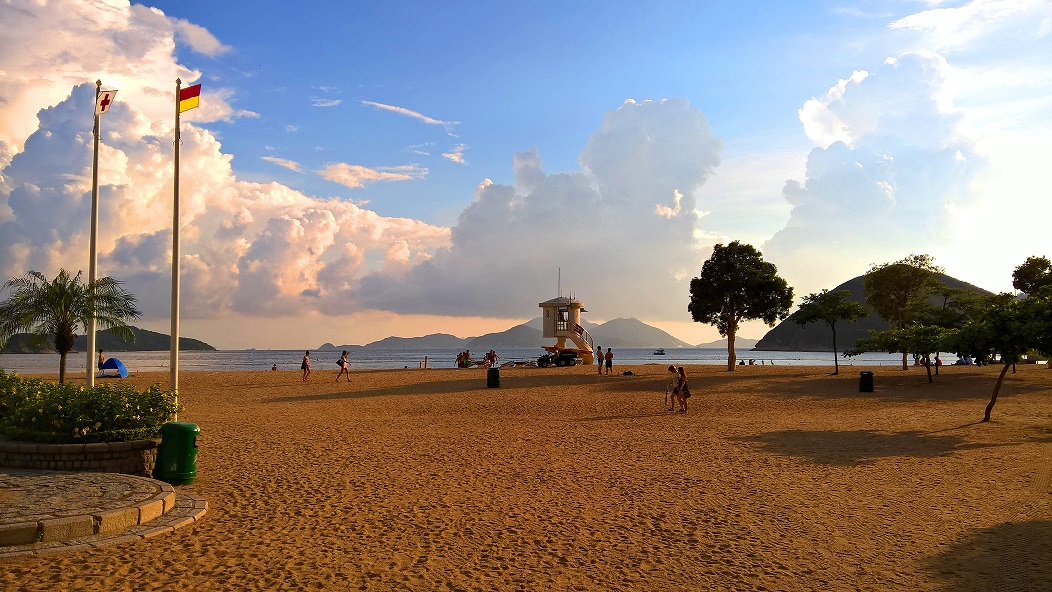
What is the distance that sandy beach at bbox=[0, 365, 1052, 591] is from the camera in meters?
6.08

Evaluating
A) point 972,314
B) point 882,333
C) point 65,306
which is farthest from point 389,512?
point 972,314

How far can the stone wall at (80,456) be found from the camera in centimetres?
916

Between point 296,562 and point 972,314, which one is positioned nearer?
point 296,562

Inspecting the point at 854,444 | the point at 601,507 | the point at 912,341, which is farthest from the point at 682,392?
the point at 912,341

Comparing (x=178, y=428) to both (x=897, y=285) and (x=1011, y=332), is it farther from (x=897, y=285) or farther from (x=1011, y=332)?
(x=897, y=285)

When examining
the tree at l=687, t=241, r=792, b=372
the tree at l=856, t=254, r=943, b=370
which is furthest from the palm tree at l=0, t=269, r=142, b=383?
the tree at l=856, t=254, r=943, b=370

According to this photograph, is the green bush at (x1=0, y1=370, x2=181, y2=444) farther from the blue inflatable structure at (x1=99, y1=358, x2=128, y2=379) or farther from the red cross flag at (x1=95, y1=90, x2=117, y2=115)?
the blue inflatable structure at (x1=99, y1=358, x2=128, y2=379)

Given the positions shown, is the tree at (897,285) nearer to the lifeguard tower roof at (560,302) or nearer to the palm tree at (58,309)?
the lifeguard tower roof at (560,302)

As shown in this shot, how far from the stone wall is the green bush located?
24 centimetres

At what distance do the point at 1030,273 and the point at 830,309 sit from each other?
1533cm

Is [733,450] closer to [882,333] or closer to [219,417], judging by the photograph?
[219,417]

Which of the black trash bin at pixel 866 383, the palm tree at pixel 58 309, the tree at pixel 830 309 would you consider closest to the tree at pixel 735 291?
the tree at pixel 830 309

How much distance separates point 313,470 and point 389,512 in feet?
10.1

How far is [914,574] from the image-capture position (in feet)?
20.4
